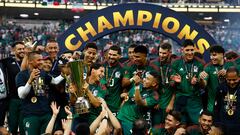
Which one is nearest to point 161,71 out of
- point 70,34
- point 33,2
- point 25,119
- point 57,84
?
point 57,84

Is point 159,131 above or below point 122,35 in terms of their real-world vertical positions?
below

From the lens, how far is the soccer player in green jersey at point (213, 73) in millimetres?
7605

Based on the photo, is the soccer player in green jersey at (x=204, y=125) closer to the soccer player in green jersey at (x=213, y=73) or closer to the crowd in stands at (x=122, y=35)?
the soccer player in green jersey at (x=213, y=73)

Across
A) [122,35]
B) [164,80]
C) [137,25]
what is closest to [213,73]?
[164,80]

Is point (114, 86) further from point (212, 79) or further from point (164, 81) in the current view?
point (212, 79)

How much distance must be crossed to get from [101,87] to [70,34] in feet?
9.35

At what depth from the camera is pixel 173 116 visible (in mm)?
6656

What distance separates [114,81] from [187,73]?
1097mm

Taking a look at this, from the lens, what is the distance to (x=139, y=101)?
6.95 meters

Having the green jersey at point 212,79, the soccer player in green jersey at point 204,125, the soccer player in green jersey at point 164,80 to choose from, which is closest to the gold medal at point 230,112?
the green jersey at point 212,79

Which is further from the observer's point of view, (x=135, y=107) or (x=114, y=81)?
(x=114, y=81)

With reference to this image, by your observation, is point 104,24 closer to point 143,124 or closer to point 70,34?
point 70,34

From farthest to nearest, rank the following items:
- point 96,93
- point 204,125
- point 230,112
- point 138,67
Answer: point 138,67
point 96,93
point 230,112
point 204,125

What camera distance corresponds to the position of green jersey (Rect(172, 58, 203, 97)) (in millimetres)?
7848
